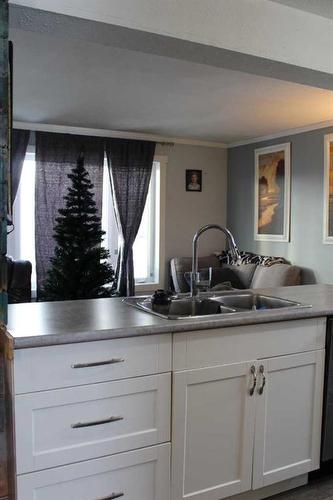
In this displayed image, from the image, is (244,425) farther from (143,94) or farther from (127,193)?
(127,193)

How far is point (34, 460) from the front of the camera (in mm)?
1541

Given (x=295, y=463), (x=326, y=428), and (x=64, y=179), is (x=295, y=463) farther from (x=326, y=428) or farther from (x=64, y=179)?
(x=64, y=179)

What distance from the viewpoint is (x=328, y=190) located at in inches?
179

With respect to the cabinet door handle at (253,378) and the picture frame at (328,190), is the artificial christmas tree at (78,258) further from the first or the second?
the cabinet door handle at (253,378)

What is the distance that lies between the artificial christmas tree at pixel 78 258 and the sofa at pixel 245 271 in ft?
3.47

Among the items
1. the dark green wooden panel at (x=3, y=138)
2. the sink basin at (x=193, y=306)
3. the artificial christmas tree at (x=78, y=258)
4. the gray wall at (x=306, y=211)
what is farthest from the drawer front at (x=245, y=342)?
the gray wall at (x=306, y=211)

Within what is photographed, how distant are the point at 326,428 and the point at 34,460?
1393 millimetres

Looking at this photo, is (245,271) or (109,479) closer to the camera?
(109,479)

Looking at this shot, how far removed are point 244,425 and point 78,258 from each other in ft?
8.35

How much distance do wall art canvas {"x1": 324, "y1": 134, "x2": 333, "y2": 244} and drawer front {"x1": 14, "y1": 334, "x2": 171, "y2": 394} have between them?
3.30 metres

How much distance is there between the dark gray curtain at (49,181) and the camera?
15.8 ft

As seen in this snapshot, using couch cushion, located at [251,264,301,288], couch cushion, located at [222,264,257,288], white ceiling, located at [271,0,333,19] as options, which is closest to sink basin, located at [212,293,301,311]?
white ceiling, located at [271,0,333,19]

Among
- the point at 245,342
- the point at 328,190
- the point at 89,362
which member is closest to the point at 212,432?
the point at 245,342

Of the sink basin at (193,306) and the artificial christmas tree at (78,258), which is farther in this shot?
the artificial christmas tree at (78,258)
